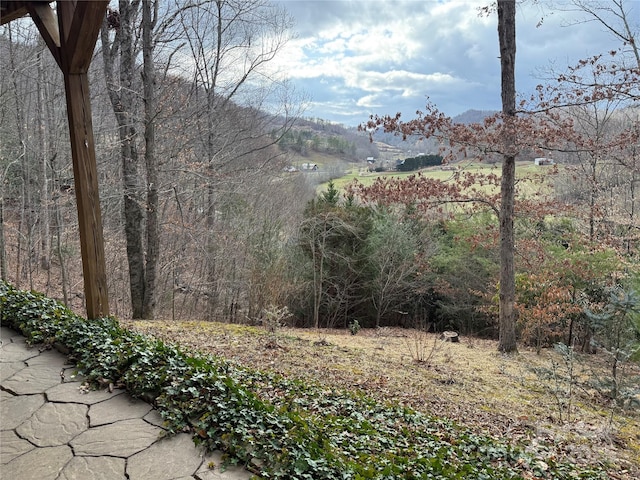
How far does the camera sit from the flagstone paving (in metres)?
1.91

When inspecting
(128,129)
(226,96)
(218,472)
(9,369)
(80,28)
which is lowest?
(218,472)

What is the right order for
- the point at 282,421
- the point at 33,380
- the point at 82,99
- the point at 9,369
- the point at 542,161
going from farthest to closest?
the point at 542,161
the point at 82,99
the point at 9,369
the point at 33,380
the point at 282,421

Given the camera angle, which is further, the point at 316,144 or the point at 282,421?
the point at 316,144

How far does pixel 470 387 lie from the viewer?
16.2ft

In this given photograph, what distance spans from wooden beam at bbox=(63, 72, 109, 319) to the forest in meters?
2.37

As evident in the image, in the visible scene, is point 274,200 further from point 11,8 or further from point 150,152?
point 11,8

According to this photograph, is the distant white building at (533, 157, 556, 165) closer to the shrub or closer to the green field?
the green field

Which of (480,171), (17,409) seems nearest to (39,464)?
(17,409)

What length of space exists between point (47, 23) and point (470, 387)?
543 centimetres

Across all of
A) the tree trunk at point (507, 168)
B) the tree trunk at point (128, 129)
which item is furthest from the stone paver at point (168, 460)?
the tree trunk at point (507, 168)

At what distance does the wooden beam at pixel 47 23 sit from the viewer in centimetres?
303

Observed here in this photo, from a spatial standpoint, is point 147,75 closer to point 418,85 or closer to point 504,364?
point 418,85

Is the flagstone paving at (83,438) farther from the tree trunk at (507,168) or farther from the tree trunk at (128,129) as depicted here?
the tree trunk at (507,168)

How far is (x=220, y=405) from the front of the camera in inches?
90.6
